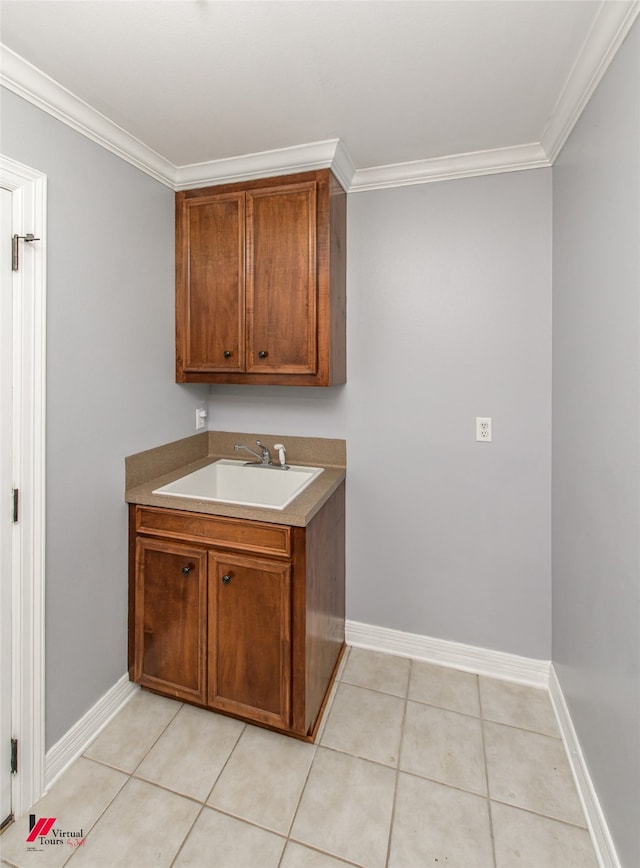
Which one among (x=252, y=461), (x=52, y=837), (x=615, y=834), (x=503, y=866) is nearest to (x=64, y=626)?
(x=52, y=837)

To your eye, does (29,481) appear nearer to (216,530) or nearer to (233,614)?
(216,530)

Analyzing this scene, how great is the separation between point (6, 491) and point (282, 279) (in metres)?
1.35

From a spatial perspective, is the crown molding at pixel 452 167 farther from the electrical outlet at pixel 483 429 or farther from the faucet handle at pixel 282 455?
the faucet handle at pixel 282 455

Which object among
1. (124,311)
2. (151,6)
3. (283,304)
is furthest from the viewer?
(283,304)

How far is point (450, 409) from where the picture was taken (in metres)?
2.14

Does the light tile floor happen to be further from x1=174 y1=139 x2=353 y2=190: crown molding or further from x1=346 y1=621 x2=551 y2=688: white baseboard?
x1=174 y1=139 x2=353 y2=190: crown molding

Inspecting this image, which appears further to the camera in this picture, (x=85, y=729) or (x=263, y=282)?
(x=263, y=282)

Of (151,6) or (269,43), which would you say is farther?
(269,43)

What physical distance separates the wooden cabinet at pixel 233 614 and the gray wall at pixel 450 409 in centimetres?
45

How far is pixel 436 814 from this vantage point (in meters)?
1.47

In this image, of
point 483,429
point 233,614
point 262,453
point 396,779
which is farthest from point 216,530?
point 483,429

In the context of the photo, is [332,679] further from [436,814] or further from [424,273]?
[424,273]

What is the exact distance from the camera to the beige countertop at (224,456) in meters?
1.73

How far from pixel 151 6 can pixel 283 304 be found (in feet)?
3.41
